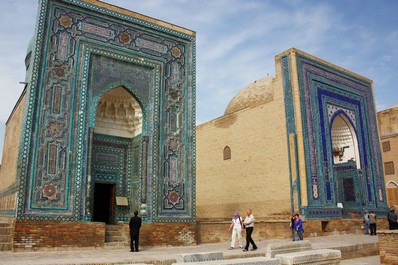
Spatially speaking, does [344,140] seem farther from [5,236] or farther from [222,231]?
[5,236]

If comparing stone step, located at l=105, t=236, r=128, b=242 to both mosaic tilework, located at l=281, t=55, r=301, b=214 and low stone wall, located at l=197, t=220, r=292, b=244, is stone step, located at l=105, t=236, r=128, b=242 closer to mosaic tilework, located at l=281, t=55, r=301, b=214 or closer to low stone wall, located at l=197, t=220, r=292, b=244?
low stone wall, located at l=197, t=220, r=292, b=244

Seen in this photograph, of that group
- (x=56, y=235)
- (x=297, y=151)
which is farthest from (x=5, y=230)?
(x=297, y=151)

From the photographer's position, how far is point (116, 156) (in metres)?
11.3

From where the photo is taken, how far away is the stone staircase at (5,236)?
8.48 metres

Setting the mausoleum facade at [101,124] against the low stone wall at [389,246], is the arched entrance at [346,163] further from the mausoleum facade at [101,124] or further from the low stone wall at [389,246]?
the low stone wall at [389,246]

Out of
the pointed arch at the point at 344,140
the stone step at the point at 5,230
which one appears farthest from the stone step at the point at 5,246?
the pointed arch at the point at 344,140

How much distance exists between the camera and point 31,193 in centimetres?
865

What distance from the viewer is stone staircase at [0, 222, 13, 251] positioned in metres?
8.48

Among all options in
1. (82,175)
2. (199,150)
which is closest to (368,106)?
(199,150)

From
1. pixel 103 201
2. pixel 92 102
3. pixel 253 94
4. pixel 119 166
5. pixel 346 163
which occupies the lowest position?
pixel 103 201

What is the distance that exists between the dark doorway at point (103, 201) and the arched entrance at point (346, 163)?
8921 mm

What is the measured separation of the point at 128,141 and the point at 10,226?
4.05 meters

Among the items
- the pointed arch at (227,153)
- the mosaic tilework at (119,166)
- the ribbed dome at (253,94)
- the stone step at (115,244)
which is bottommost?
the stone step at (115,244)

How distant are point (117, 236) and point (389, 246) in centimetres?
614
